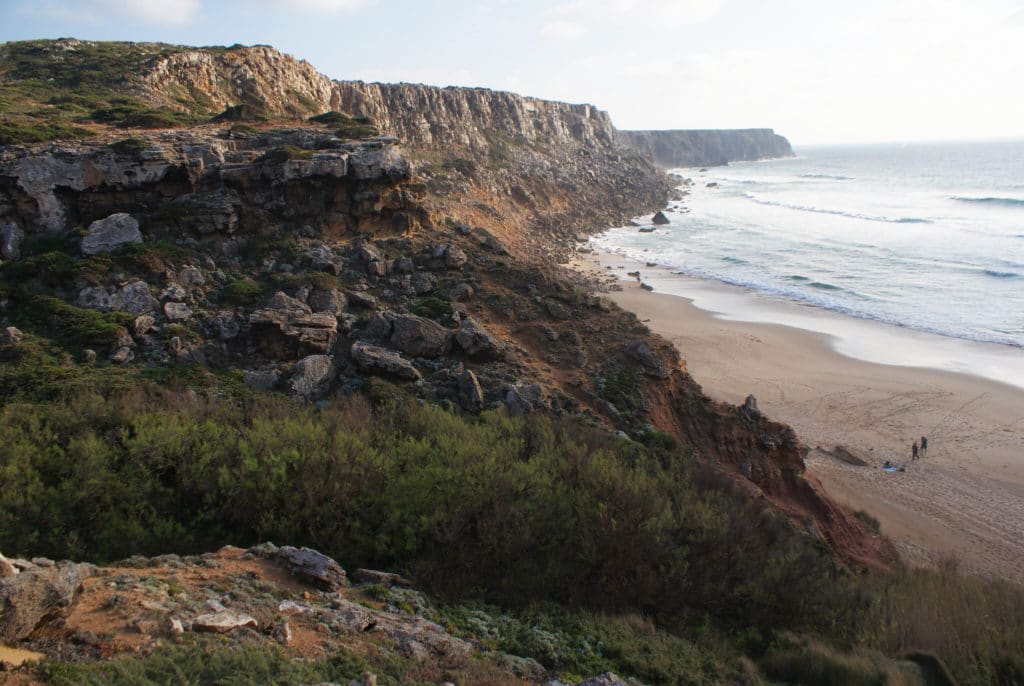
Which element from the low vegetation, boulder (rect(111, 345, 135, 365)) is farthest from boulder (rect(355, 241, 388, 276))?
the low vegetation

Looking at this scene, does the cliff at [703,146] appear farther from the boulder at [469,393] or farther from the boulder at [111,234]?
the boulder at [469,393]

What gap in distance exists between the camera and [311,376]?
14.0 metres

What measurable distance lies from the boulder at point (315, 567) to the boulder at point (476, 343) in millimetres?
8122

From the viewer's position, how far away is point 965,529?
15.8 meters

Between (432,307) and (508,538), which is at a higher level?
(432,307)

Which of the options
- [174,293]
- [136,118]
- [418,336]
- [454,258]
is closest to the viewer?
[174,293]

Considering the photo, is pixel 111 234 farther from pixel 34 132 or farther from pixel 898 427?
pixel 898 427

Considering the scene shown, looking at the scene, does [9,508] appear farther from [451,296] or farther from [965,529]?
[965,529]

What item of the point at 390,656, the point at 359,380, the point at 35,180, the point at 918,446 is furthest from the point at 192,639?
the point at 918,446

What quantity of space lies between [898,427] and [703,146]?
504 ft

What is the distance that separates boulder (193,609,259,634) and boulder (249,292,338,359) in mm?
8806

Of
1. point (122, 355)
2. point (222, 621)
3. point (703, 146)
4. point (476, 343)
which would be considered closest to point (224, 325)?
point (122, 355)

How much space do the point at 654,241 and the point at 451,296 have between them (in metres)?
40.5

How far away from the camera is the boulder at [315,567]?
7996 mm
